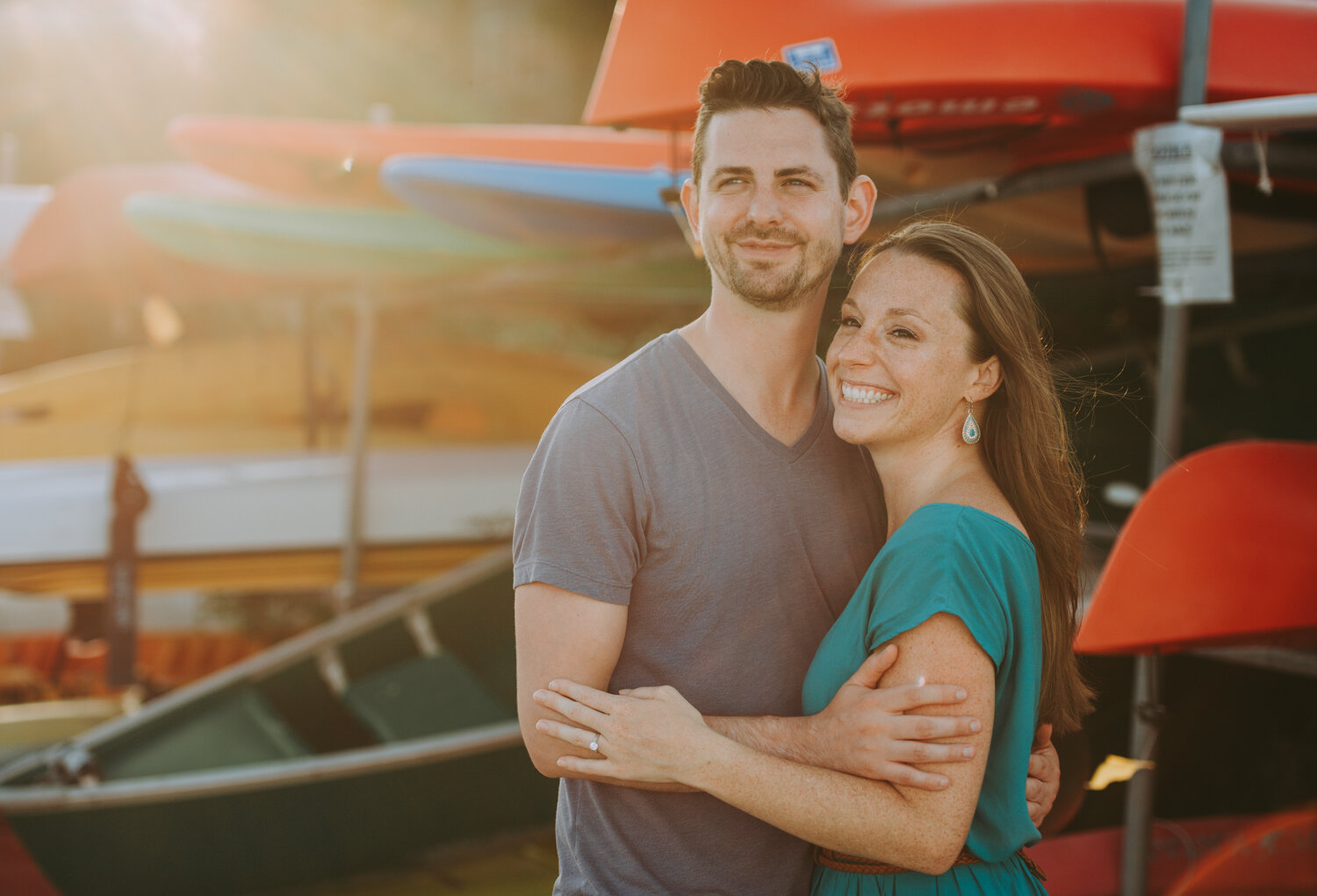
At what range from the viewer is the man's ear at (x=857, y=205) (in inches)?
59.9

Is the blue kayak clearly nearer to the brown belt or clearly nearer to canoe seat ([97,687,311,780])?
canoe seat ([97,687,311,780])

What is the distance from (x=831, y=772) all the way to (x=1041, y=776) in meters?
0.48

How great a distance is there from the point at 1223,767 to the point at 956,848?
332 cm

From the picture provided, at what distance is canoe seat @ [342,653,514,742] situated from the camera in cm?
395

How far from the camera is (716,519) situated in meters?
1.38

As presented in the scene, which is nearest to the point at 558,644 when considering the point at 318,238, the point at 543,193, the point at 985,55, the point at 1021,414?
the point at 1021,414

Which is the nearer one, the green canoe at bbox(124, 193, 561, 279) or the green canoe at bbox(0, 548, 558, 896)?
the green canoe at bbox(0, 548, 558, 896)

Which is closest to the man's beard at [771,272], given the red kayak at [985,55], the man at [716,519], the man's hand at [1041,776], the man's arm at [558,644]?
the man at [716,519]

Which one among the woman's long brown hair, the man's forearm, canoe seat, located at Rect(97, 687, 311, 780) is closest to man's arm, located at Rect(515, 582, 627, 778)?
the man's forearm

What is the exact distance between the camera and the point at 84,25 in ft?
32.3

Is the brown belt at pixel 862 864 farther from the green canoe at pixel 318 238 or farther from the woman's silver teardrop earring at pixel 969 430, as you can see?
the green canoe at pixel 318 238

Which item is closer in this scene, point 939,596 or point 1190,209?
point 939,596

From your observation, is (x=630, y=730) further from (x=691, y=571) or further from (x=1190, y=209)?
(x=1190, y=209)

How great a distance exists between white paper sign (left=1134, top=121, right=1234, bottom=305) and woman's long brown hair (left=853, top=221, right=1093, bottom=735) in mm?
953
